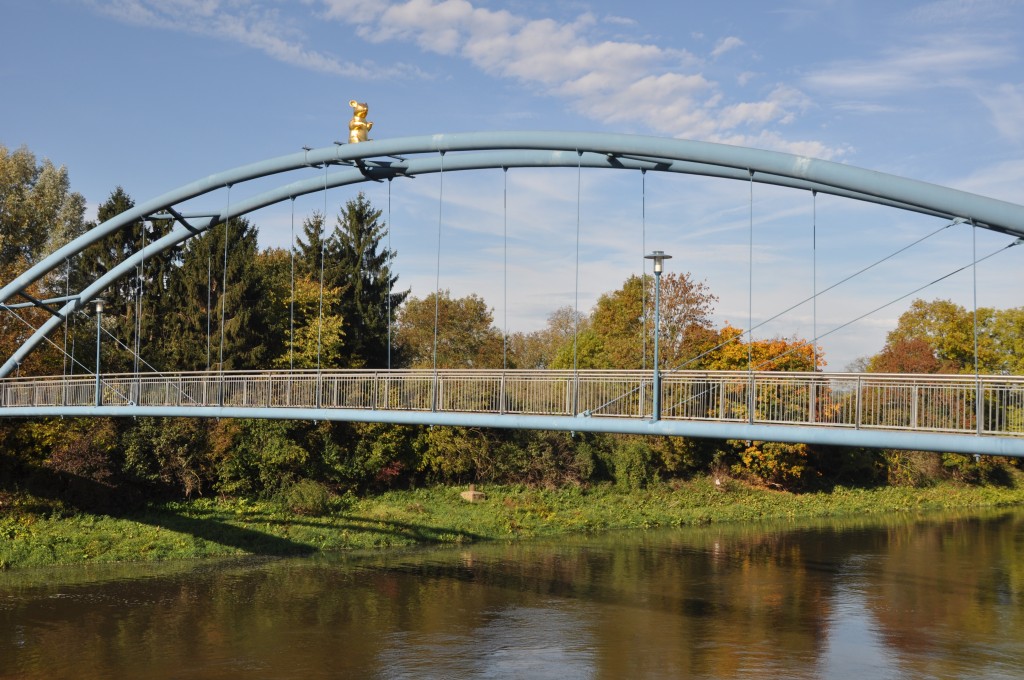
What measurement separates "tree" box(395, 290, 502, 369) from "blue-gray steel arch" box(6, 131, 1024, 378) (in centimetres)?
2158

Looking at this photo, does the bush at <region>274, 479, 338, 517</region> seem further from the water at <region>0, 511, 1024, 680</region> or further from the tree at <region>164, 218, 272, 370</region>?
the tree at <region>164, 218, 272, 370</region>

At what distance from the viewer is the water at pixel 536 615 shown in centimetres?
1702

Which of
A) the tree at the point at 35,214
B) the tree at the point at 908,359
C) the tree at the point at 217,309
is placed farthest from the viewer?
the tree at the point at 908,359

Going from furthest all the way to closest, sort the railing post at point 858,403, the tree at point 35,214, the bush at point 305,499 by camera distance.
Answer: the tree at point 35,214 < the bush at point 305,499 < the railing post at point 858,403

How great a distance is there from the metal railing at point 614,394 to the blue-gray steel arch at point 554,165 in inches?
99.3

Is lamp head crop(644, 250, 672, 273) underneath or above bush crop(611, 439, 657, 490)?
above

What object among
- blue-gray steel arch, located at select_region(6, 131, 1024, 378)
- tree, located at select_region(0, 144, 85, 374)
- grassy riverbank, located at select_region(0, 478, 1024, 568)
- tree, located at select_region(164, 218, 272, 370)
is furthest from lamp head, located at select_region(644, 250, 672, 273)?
tree, located at select_region(0, 144, 85, 374)

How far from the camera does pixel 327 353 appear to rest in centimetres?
3681

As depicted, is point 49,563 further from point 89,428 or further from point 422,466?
point 422,466

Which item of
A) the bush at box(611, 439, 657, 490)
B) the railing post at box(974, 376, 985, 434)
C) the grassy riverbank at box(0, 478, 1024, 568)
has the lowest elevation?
the grassy riverbank at box(0, 478, 1024, 568)

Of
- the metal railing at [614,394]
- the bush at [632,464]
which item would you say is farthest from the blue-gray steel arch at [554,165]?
the bush at [632,464]

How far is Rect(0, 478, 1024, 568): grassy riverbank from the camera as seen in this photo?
88.1 feet

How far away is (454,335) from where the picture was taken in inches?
1887

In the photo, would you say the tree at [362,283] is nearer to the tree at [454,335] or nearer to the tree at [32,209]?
the tree at [454,335]
